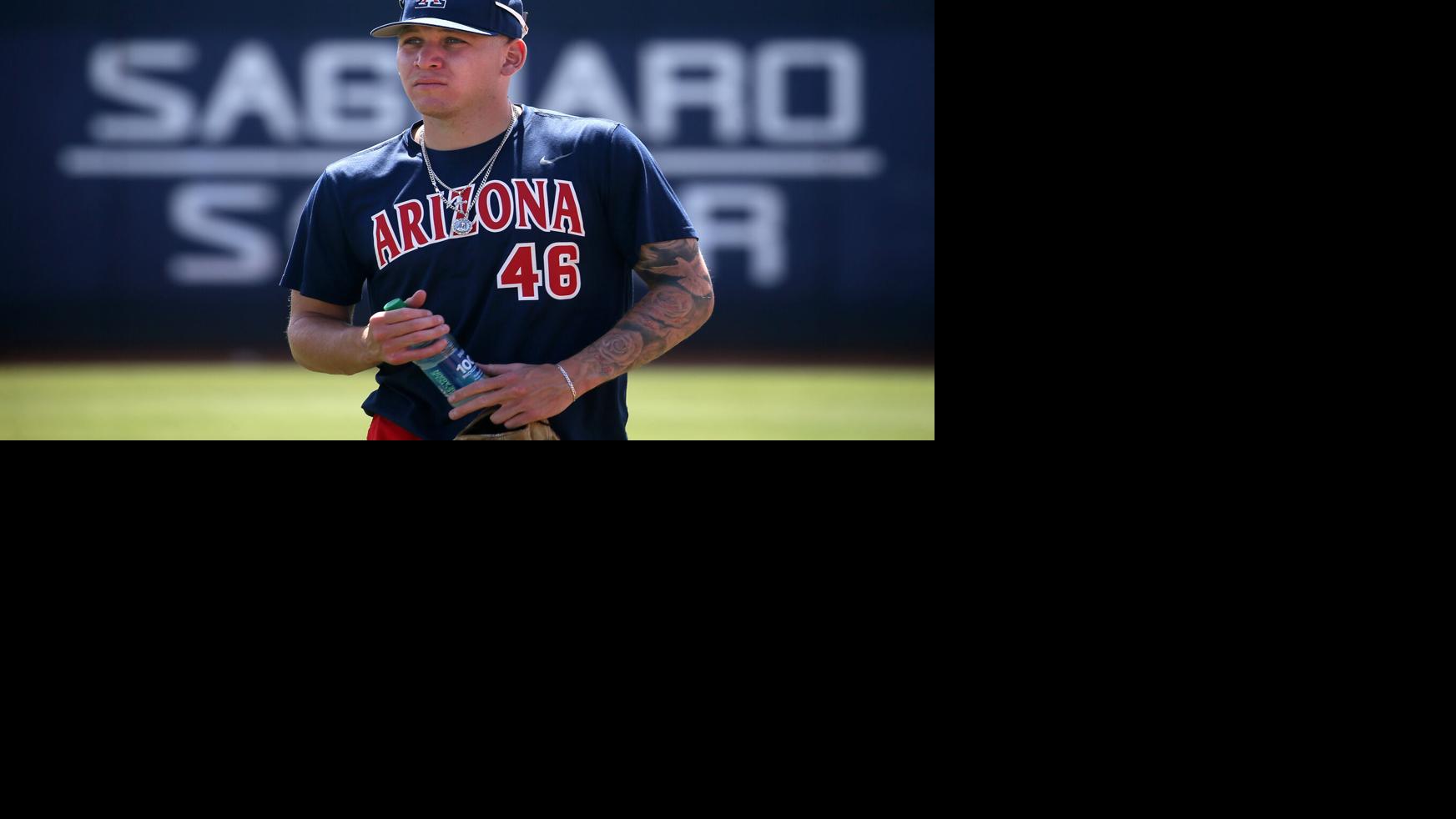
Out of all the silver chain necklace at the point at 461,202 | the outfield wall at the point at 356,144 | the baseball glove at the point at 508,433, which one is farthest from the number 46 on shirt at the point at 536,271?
the outfield wall at the point at 356,144

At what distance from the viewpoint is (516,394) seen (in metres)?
2.86

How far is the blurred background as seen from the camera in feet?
28.7

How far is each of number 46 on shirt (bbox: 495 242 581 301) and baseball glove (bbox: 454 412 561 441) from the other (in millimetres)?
271

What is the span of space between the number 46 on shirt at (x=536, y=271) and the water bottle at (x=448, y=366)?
0.19m

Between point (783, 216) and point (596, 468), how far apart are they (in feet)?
21.2

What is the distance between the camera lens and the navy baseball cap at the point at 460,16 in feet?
9.30

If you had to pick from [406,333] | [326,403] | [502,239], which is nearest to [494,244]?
[502,239]

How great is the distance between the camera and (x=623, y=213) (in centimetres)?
291

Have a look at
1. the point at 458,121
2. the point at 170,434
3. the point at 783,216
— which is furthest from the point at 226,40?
the point at 458,121

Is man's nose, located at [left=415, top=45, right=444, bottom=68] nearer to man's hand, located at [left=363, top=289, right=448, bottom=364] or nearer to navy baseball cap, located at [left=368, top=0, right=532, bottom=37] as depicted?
navy baseball cap, located at [left=368, top=0, right=532, bottom=37]

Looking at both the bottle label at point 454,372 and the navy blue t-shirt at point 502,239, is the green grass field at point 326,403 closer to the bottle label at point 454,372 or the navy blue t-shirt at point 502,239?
the navy blue t-shirt at point 502,239

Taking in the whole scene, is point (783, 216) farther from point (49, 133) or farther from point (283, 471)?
point (283, 471)

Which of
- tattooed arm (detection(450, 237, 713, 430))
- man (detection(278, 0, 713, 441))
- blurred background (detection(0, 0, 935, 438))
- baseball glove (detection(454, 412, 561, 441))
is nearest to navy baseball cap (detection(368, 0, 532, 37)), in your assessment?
man (detection(278, 0, 713, 441))

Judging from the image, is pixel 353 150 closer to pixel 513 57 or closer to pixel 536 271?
pixel 513 57
